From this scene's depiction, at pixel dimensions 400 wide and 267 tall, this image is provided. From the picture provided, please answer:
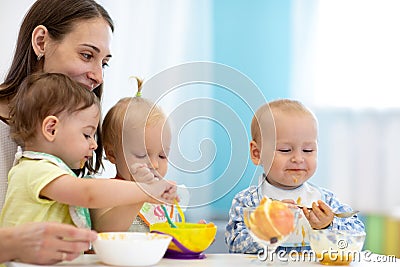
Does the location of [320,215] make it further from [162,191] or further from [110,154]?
[110,154]

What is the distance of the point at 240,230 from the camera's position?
1468 mm

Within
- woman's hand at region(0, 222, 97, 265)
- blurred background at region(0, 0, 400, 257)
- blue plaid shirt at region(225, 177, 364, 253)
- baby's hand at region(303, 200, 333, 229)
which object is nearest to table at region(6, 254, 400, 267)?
woman's hand at region(0, 222, 97, 265)

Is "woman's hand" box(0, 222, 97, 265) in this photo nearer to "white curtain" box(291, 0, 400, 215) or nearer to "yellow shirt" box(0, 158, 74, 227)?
"yellow shirt" box(0, 158, 74, 227)

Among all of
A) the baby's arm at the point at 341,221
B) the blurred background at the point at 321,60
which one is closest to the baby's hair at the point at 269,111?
the baby's arm at the point at 341,221

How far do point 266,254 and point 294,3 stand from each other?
186 centimetres

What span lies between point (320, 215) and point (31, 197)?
58cm

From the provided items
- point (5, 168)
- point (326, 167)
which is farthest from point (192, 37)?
point (5, 168)

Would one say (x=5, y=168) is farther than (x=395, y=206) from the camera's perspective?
No

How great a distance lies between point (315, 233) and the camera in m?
1.15

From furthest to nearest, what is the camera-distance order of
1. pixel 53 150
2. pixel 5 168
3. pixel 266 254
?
pixel 5 168 → pixel 53 150 → pixel 266 254

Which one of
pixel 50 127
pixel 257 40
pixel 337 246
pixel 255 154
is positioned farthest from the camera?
pixel 257 40

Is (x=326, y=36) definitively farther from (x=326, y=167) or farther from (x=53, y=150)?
(x=53, y=150)

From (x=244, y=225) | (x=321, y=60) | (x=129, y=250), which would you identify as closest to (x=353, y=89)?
(x=321, y=60)

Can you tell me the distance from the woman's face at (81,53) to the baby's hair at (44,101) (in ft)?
0.68
